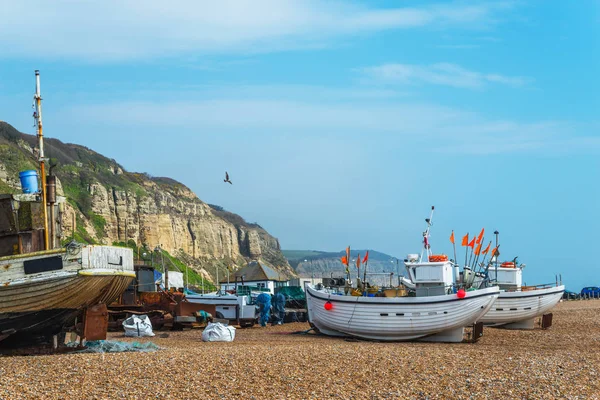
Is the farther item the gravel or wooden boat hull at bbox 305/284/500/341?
wooden boat hull at bbox 305/284/500/341

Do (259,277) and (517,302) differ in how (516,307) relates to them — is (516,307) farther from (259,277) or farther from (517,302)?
(259,277)

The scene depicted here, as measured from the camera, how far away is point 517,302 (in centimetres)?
3198

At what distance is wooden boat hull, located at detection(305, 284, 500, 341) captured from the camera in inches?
977

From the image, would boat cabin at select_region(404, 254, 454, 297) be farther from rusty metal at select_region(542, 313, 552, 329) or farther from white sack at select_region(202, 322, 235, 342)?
rusty metal at select_region(542, 313, 552, 329)

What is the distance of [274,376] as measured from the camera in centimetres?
1378

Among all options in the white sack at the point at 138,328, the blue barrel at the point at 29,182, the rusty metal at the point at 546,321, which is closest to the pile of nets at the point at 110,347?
the blue barrel at the point at 29,182

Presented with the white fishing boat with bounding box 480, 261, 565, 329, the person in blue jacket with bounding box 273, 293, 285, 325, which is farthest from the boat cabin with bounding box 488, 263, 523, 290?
the person in blue jacket with bounding box 273, 293, 285, 325

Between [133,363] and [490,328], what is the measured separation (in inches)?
788

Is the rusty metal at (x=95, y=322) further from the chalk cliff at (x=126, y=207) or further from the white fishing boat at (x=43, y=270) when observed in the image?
the chalk cliff at (x=126, y=207)

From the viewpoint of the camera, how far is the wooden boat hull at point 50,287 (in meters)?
17.1

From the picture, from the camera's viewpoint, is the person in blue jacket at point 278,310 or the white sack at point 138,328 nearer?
the white sack at point 138,328

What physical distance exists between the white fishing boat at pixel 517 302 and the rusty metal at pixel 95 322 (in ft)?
55.2

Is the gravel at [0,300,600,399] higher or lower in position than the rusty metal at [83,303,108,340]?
lower

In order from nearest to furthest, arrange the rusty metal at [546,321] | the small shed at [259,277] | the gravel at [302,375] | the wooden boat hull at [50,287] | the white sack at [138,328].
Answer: the gravel at [302,375] < the wooden boat hull at [50,287] < the white sack at [138,328] < the rusty metal at [546,321] < the small shed at [259,277]
